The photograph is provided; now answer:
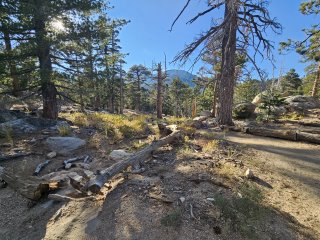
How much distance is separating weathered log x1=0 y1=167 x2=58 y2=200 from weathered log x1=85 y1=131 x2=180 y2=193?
1029 millimetres

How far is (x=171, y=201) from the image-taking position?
3.39m

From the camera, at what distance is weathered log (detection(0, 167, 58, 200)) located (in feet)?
→ 13.2

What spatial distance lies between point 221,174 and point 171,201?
144cm

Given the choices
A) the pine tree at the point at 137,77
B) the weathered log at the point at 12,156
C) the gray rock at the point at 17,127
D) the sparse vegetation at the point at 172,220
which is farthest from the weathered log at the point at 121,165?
the pine tree at the point at 137,77

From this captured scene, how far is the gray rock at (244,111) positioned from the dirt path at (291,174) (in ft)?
21.8

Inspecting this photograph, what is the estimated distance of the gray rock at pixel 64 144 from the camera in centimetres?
669

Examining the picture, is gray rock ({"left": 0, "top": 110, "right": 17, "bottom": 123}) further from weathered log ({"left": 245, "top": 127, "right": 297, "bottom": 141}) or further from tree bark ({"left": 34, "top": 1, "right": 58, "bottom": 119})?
weathered log ({"left": 245, "top": 127, "right": 297, "bottom": 141})

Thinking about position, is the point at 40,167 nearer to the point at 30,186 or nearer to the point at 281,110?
the point at 30,186

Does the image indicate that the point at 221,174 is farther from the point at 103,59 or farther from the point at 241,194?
the point at 103,59

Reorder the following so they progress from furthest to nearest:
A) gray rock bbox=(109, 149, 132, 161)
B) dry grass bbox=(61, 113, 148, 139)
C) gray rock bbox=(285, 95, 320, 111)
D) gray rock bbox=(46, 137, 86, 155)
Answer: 1. gray rock bbox=(285, 95, 320, 111)
2. dry grass bbox=(61, 113, 148, 139)
3. gray rock bbox=(46, 137, 86, 155)
4. gray rock bbox=(109, 149, 132, 161)

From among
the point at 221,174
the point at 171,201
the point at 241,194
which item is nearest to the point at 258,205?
the point at 241,194

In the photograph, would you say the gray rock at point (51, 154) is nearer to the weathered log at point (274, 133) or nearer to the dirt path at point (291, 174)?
the dirt path at point (291, 174)

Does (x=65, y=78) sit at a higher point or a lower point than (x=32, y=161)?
higher

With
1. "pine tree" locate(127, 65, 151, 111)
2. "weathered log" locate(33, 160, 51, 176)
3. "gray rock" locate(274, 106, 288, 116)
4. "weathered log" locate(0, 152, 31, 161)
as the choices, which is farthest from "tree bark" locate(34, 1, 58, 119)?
"pine tree" locate(127, 65, 151, 111)
